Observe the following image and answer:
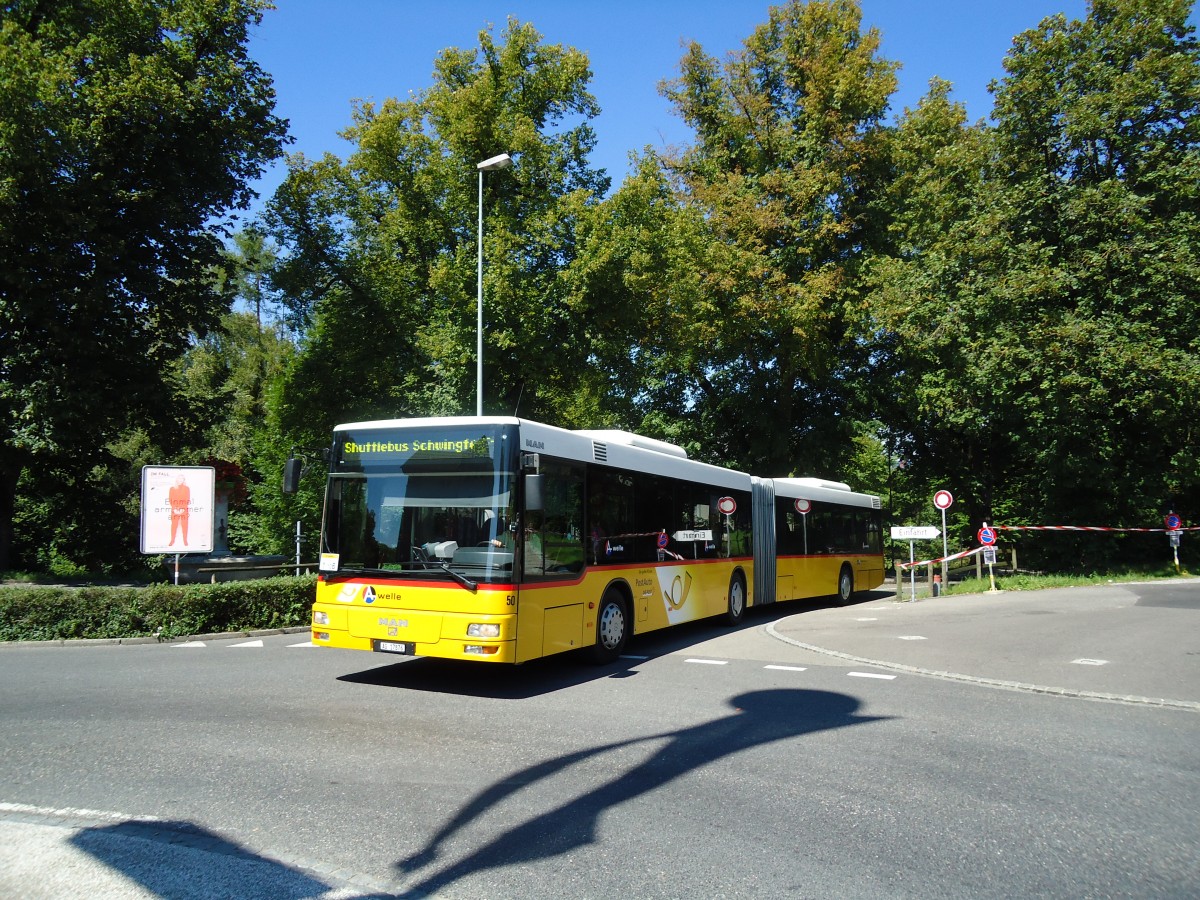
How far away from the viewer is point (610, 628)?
10570 millimetres

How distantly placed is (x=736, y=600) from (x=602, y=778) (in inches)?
376

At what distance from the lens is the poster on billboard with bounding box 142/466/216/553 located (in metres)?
14.4

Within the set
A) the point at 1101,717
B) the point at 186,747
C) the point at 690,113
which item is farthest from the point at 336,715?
the point at 690,113

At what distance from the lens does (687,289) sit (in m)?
25.9

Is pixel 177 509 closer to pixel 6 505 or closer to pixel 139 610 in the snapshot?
pixel 139 610

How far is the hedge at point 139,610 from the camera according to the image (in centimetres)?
1254

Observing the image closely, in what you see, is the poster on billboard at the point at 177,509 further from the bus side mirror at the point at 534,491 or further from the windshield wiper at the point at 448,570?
the bus side mirror at the point at 534,491

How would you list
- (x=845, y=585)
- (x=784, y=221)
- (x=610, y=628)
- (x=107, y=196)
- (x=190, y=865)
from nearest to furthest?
(x=190, y=865) → (x=610, y=628) → (x=107, y=196) → (x=845, y=585) → (x=784, y=221)

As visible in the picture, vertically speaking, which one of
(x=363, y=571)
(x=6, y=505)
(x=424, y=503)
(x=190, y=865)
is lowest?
(x=190, y=865)

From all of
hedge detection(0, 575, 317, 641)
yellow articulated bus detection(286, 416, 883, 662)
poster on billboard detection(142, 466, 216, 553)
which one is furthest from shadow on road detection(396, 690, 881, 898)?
poster on billboard detection(142, 466, 216, 553)

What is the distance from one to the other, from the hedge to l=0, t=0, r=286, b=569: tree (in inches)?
320

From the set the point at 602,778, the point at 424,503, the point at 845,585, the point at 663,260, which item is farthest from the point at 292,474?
the point at 663,260

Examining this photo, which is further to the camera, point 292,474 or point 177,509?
point 177,509

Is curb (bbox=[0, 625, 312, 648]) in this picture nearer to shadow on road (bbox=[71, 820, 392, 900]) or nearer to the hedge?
the hedge
